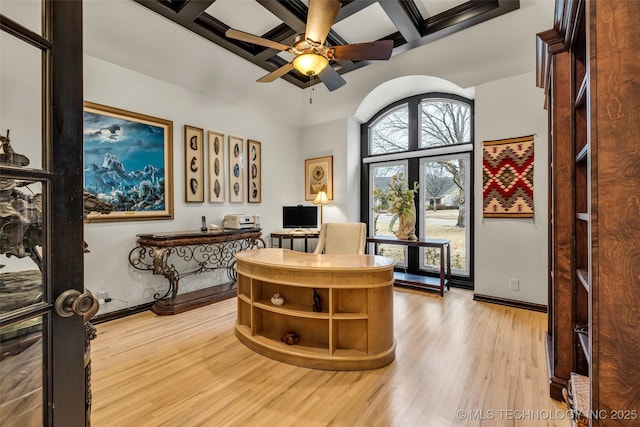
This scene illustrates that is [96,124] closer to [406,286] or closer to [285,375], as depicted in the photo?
[285,375]

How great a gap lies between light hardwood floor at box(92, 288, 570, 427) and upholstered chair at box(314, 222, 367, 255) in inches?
40.7

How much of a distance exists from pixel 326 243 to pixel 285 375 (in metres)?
1.85

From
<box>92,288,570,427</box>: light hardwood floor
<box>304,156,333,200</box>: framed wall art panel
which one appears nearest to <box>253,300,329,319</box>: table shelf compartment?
<box>92,288,570,427</box>: light hardwood floor

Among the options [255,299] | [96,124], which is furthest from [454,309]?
[96,124]

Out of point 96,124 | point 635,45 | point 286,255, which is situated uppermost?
point 96,124

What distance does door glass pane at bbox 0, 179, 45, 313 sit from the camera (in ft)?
2.41

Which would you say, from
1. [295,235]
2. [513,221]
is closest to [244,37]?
[295,235]

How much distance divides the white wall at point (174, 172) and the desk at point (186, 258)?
0.47ft

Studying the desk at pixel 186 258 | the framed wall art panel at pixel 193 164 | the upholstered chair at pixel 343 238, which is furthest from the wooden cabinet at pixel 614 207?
the framed wall art panel at pixel 193 164

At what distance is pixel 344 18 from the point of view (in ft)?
11.1

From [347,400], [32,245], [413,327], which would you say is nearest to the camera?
[32,245]

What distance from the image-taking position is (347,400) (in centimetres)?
191

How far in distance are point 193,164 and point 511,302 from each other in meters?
4.61

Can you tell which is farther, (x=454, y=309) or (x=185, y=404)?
(x=454, y=309)
